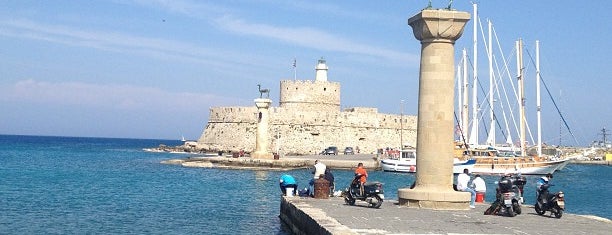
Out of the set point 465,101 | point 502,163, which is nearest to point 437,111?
point 502,163

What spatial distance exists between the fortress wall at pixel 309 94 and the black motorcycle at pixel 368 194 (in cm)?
4306

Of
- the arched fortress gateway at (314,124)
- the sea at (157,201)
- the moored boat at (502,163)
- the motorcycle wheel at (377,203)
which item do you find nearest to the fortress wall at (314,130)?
the arched fortress gateway at (314,124)

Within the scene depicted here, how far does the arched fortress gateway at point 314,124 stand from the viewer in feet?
184

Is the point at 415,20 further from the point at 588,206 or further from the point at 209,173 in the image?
the point at 209,173

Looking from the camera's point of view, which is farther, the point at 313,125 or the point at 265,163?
the point at 313,125

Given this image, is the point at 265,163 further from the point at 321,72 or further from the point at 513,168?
the point at 321,72

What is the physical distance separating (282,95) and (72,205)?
39.4 metres

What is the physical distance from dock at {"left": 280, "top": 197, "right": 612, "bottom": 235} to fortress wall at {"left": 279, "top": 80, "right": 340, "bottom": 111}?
141ft

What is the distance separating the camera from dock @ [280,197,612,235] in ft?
32.8

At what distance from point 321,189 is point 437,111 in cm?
324

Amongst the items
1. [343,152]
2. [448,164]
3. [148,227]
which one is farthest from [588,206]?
[343,152]

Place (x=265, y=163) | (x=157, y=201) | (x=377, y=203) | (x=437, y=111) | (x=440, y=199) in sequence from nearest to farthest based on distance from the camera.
A: (x=440, y=199) → (x=437, y=111) → (x=377, y=203) → (x=157, y=201) → (x=265, y=163)

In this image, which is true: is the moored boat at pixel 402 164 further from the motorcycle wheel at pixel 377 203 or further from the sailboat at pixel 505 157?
the motorcycle wheel at pixel 377 203

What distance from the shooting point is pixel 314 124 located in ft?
184
